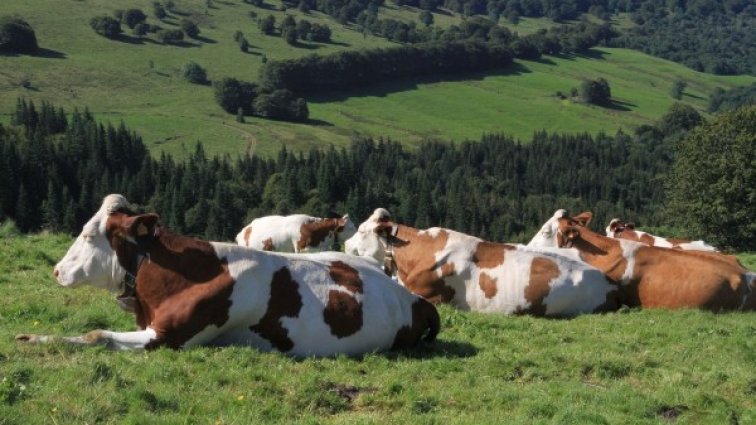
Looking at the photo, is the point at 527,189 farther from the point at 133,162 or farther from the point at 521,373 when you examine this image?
the point at 521,373

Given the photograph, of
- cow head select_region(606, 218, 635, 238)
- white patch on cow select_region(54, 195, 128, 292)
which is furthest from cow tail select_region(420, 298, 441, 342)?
cow head select_region(606, 218, 635, 238)

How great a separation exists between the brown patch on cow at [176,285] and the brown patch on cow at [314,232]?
53.4ft

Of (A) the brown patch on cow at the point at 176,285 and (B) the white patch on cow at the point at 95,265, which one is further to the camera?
(B) the white patch on cow at the point at 95,265

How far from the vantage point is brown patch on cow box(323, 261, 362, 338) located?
11961mm

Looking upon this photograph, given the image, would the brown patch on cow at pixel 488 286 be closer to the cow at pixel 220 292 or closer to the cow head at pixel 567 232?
the cow head at pixel 567 232

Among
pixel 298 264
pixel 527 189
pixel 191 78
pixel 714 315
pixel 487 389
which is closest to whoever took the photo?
pixel 487 389

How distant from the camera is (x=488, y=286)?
17828 mm

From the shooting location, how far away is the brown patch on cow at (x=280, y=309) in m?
11.7

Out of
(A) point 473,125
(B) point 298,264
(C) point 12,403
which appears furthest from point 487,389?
(A) point 473,125

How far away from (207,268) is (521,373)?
14.8 feet

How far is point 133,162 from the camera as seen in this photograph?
115 metres

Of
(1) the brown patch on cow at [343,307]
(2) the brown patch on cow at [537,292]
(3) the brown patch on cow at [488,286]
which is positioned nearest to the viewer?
(1) the brown patch on cow at [343,307]

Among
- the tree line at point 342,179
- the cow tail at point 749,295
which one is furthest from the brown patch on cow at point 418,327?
the tree line at point 342,179

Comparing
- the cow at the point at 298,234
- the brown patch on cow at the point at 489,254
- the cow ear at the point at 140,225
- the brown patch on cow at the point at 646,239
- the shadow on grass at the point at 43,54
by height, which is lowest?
the shadow on grass at the point at 43,54
